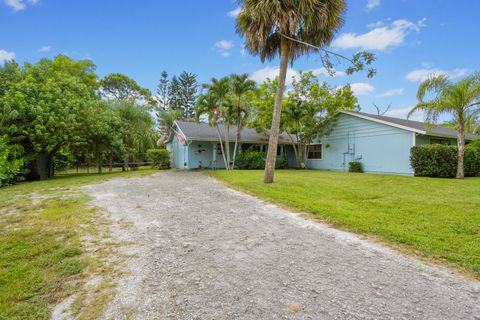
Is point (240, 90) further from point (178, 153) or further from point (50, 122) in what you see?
point (50, 122)

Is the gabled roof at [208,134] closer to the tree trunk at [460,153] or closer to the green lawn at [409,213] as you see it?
the green lawn at [409,213]

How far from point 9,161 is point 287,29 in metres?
13.4

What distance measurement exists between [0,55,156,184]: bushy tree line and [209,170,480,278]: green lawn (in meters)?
10.6

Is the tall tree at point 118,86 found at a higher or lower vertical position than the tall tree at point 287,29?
higher

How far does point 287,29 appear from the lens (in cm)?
888

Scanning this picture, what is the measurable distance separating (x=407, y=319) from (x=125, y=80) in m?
39.5

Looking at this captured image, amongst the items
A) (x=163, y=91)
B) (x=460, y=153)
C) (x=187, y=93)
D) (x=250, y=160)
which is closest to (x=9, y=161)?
(x=250, y=160)

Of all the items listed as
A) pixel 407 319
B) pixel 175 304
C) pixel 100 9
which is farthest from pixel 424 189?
pixel 100 9

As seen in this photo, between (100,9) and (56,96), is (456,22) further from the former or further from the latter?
(56,96)

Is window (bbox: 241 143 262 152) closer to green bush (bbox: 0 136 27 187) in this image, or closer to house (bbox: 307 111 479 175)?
house (bbox: 307 111 479 175)

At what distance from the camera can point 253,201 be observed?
6.67 metres

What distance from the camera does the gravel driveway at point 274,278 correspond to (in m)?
2.05

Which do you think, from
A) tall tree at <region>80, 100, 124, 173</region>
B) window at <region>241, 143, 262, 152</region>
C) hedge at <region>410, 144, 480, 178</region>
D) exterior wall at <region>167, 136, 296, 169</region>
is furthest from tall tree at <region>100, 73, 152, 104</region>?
hedge at <region>410, 144, 480, 178</region>

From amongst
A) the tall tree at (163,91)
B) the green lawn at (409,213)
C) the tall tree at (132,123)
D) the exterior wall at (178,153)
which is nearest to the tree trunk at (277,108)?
the green lawn at (409,213)
